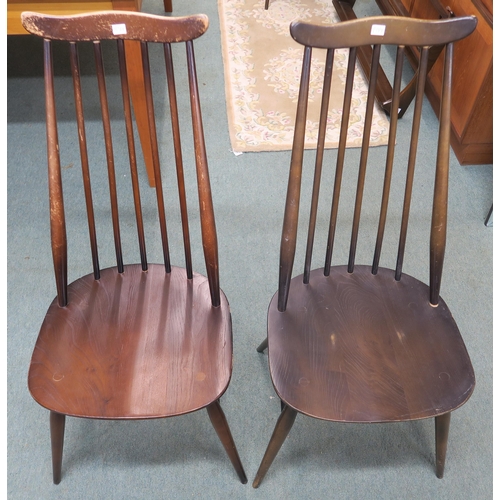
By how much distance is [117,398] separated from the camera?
36.5 inches

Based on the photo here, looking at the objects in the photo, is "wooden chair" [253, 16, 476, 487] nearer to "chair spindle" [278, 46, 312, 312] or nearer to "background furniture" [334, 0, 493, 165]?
"chair spindle" [278, 46, 312, 312]

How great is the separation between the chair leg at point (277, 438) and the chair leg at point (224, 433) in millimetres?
45

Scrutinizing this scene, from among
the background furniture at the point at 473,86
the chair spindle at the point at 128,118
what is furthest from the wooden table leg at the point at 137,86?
the background furniture at the point at 473,86

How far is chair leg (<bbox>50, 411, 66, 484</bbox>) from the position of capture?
42.2 inches

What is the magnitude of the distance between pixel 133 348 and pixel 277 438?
1.21ft

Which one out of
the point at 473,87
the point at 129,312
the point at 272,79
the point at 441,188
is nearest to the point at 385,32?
the point at 441,188

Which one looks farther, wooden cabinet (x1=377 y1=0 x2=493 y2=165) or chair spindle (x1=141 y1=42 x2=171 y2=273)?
wooden cabinet (x1=377 y1=0 x2=493 y2=165)

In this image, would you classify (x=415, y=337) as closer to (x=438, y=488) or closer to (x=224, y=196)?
(x=438, y=488)

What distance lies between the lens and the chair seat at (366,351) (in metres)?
0.93

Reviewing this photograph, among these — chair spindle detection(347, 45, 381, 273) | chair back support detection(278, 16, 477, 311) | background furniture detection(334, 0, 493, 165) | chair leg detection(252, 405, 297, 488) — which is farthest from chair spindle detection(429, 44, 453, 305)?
background furniture detection(334, 0, 493, 165)

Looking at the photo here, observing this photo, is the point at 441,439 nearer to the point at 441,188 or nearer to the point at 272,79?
the point at 441,188

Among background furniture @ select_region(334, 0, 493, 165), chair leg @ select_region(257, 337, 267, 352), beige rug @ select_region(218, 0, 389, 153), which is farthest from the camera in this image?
beige rug @ select_region(218, 0, 389, 153)

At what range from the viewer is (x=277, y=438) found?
1.08 m

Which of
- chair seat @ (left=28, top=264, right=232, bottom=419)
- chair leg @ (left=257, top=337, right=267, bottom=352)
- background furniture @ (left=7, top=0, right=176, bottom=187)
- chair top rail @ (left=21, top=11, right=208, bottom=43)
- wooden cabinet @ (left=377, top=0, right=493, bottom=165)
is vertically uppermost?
chair top rail @ (left=21, top=11, right=208, bottom=43)
